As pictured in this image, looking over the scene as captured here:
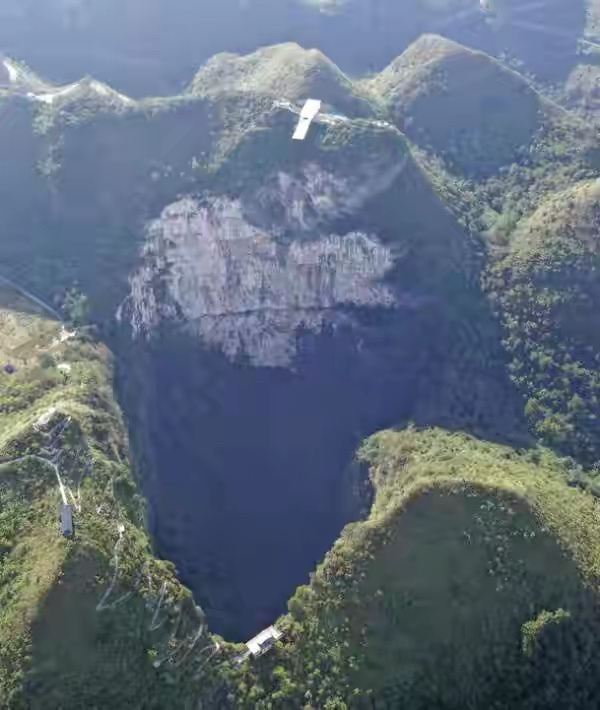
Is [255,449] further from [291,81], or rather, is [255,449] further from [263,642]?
[291,81]

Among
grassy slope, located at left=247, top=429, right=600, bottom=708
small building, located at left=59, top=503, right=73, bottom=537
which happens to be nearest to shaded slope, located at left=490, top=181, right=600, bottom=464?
grassy slope, located at left=247, top=429, right=600, bottom=708

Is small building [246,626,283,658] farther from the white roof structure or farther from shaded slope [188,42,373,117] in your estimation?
shaded slope [188,42,373,117]

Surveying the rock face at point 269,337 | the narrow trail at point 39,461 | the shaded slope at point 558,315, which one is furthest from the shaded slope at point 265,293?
the narrow trail at point 39,461

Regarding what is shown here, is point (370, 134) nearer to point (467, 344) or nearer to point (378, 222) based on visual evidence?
point (378, 222)

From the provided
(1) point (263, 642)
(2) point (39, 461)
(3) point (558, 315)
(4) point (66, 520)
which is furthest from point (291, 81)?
(1) point (263, 642)

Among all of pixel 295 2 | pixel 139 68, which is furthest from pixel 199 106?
pixel 295 2

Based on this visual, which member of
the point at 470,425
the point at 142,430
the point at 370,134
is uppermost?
the point at 370,134

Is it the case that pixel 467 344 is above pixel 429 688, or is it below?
above
